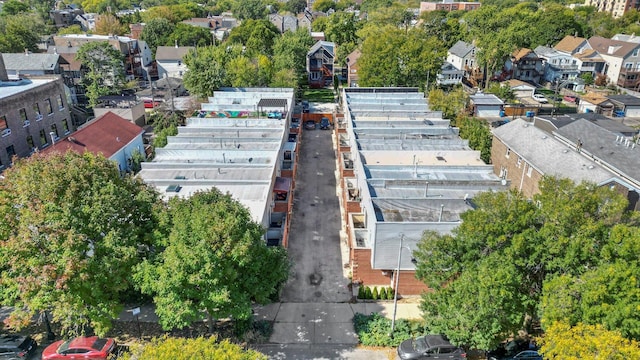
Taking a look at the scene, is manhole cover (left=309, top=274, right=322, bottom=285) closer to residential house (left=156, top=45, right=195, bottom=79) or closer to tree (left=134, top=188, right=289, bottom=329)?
tree (left=134, top=188, right=289, bottom=329)

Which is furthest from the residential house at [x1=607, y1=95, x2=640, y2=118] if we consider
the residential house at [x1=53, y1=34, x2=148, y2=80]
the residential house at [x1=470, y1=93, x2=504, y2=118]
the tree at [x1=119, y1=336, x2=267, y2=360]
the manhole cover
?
the residential house at [x1=53, y1=34, x2=148, y2=80]

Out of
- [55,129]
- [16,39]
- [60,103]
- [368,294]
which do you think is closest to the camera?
[368,294]

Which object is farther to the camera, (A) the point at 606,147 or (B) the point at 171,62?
(B) the point at 171,62

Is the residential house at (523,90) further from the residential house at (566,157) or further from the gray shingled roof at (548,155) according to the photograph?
the gray shingled roof at (548,155)

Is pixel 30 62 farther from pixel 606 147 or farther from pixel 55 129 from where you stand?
pixel 606 147

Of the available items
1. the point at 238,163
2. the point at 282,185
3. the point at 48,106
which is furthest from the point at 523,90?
the point at 48,106

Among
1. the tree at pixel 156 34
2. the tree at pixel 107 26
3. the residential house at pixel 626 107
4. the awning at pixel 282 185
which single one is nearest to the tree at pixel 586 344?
the awning at pixel 282 185

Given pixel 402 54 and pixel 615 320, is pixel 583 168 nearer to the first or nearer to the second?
pixel 615 320
